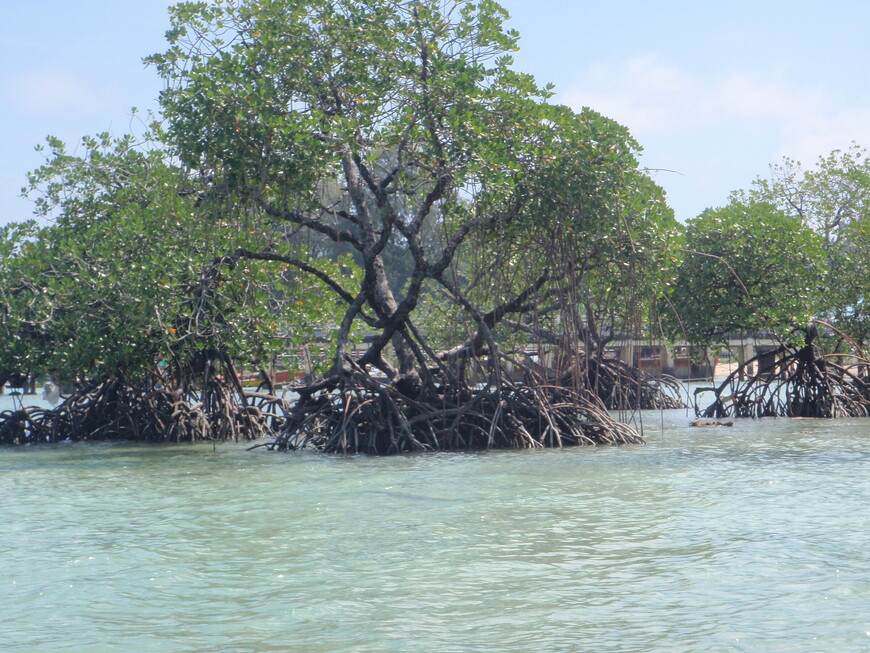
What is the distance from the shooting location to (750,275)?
1728 centimetres

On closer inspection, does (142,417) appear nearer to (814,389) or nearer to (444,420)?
(444,420)

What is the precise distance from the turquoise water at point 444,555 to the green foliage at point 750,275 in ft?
16.3

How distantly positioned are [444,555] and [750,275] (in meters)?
11.3

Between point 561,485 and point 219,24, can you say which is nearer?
point 561,485

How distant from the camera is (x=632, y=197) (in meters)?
12.4

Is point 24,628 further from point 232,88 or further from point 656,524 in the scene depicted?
point 232,88

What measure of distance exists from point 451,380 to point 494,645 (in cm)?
855

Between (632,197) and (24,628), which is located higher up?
(632,197)

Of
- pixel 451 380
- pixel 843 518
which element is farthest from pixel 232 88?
pixel 843 518

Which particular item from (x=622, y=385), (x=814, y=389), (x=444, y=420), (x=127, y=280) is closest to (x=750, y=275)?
(x=814, y=389)

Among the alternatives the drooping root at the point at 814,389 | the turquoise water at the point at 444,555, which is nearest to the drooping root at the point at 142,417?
the turquoise water at the point at 444,555

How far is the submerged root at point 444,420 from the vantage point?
13.2m

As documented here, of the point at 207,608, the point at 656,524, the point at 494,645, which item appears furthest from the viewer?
the point at 656,524

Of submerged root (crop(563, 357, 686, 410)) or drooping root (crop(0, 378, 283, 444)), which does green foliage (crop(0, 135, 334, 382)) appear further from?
submerged root (crop(563, 357, 686, 410))
